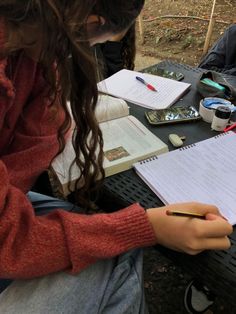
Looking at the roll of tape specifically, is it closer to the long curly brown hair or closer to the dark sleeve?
the long curly brown hair

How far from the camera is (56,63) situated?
2.27 ft

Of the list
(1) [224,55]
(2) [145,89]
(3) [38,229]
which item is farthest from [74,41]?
(1) [224,55]

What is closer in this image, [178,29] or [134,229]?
[134,229]

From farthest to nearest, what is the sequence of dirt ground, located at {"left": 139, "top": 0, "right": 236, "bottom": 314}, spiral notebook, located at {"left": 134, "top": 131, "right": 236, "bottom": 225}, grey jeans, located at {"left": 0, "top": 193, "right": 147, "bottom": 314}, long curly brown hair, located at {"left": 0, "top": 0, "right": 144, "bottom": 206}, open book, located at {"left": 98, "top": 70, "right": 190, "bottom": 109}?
dirt ground, located at {"left": 139, "top": 0, "right": 236, "bottom": 314}
open book, located at {"left": 98, "top": 70, "right": 190, "bottom": 109}
spiral notebook, located at {"left": 134, "top": 131, "right": 236, "bottom": 225}
grey jeans, located at {"left": 0, "top": 193, "right": 147, "bottom": 314}
long curly brown hair, located at {"left": 0, "top": 0, "right": 144, "bottom": 206}

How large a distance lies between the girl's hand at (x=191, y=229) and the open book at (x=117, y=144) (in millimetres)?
198

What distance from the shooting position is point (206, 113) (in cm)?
107

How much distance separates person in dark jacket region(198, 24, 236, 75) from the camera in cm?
170

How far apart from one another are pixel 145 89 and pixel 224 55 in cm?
69

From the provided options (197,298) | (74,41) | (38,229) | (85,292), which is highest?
(74,41)

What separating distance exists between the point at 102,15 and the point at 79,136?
33cm

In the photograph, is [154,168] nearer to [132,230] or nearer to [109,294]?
[132,230]

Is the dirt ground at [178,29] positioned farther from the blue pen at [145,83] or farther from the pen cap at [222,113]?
the pen cap at [222,113]

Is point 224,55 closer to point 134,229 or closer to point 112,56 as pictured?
point 112,56

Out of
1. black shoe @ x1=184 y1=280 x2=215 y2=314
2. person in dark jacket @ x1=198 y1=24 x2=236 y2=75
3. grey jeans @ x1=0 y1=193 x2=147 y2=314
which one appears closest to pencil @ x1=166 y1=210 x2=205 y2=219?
grey jeans @ x1=0 y1=193 x2=147 y2=314
